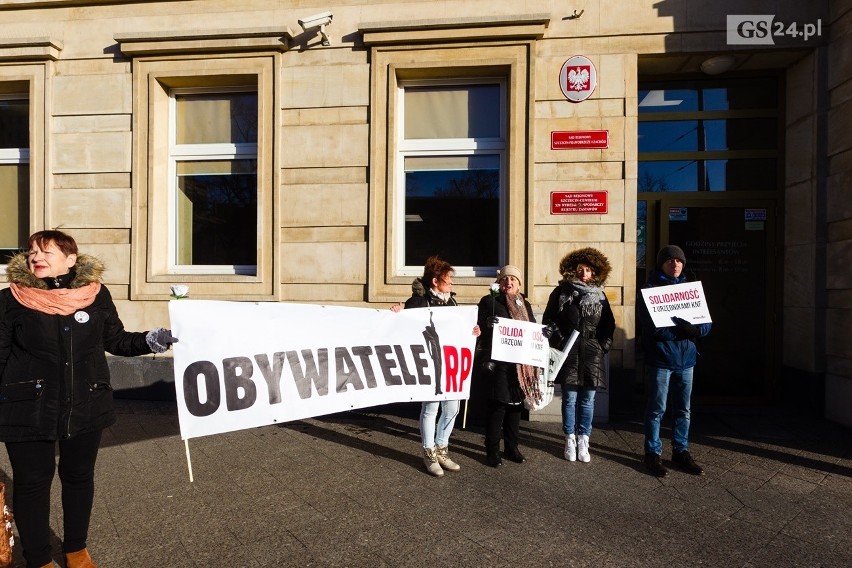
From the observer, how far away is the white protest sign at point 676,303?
4.42 m

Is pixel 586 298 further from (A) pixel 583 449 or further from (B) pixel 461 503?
(B) pixel 461 503

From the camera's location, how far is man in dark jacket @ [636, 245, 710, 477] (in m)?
4.41

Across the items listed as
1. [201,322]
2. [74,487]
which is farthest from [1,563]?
[201,322]

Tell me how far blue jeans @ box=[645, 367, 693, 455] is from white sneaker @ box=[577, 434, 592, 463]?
0.47 m

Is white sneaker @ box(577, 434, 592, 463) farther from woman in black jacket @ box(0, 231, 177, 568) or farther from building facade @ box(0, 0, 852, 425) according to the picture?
woman in black jacket @ box(0, 231, 177, 568)

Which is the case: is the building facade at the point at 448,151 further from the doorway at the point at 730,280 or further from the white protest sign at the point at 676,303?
the white protest sign at the point at 676,303

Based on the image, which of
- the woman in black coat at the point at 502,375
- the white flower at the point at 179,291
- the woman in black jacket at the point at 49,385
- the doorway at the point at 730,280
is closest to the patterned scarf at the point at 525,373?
the woman in black coat at the point at 502,375

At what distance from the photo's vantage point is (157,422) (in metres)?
5.82

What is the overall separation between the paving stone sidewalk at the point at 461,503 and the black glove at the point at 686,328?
109cm

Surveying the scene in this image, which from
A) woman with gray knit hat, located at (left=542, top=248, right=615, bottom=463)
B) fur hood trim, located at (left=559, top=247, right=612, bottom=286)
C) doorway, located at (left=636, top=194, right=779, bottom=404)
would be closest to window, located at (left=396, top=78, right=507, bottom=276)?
fur hood trim, located at (left=559, top=247, right=612, bottom=286)

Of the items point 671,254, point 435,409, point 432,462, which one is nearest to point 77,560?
point 432,462

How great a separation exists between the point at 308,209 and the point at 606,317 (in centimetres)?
358

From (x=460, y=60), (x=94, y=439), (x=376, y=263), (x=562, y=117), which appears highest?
(x=460, y=60)

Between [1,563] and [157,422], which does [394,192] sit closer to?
[157,422]
